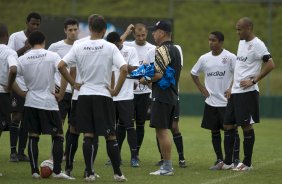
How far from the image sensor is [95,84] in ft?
39.0

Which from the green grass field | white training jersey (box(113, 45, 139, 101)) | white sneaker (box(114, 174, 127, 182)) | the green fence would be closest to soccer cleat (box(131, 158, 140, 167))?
the green grass field

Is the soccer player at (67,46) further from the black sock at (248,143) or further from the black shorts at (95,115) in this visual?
the black sock at (248,143)

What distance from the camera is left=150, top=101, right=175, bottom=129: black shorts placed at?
12.8 m

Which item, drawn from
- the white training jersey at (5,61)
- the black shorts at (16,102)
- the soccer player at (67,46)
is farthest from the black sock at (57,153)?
the black shorts at (16,102)

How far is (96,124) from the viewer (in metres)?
11.9

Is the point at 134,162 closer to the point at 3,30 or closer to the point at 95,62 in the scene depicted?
the point at 95,62

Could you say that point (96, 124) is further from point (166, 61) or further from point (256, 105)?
point (256, 105)

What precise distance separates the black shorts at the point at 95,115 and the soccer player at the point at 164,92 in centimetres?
100

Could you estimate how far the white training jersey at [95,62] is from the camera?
11.9 m

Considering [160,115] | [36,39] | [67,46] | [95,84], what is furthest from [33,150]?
[67,46]

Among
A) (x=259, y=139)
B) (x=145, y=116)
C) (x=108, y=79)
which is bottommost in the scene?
(x=259, y=139)

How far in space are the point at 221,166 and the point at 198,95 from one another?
49.1 feet

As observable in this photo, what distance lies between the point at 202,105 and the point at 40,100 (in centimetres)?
1675

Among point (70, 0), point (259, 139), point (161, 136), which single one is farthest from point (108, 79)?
point (70, 0)
